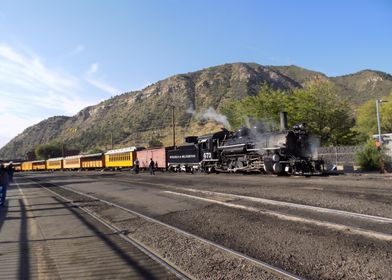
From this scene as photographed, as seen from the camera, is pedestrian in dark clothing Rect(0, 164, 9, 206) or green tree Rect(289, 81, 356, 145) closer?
pedestrian in dark clothing Rect(0, 164, 9, 206)

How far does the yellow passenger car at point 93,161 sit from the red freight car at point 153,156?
44.6 feet

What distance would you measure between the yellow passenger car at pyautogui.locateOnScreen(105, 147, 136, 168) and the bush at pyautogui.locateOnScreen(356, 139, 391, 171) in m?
30.9

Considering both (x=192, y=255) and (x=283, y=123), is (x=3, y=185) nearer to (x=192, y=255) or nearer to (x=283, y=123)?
(x=192, y=255)

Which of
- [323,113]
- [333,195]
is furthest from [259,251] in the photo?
[323,113]

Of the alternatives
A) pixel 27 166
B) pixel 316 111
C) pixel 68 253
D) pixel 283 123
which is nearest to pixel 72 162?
pixel 27 166

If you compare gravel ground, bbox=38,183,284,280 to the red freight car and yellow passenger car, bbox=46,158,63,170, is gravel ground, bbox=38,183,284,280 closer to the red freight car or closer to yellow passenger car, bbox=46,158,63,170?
the red freight car

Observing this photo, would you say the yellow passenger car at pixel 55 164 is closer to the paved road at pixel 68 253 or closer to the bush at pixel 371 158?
the bush at pixel 371 158

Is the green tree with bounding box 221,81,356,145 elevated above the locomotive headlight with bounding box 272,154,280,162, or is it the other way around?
the green tree with bounding box 221,81,356,145

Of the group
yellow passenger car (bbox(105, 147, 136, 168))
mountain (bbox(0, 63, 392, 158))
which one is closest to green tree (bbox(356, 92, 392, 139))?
yellow passenger car (bbox(105, 147, 136, 168))

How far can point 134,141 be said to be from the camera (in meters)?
129

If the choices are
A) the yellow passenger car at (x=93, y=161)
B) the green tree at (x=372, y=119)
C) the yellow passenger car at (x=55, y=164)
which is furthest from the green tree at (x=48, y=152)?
the green tree at (x=372, y=119)

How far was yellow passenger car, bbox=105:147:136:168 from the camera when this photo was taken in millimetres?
52831

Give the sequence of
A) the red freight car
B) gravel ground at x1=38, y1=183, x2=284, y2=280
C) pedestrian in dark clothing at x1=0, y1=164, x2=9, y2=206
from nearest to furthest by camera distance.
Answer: gravel ground at x1=38, y1=183, x2=284, y2=280, pedestrian in dark clothing at x1=0, y1=164, x2=9, y2=206, the red freight car

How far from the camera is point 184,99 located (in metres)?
155
